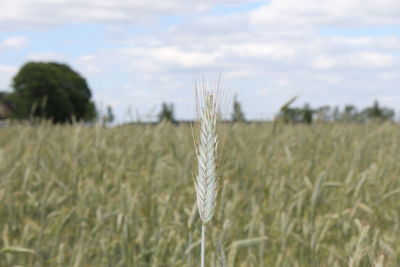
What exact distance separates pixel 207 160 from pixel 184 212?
7.77ft

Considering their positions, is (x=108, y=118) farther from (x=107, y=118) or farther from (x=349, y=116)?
(x=349, y=116)

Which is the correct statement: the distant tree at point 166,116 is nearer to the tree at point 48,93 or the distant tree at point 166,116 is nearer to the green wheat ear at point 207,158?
the green wheat ear at point 207,158

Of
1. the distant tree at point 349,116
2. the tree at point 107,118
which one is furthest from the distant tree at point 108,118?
the distant tree at point 349,116

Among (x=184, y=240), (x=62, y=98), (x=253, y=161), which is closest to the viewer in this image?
(x=184, y=240)

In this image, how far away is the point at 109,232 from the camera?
334 cm

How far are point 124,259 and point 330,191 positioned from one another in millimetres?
1824

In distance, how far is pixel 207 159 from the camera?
1249mm

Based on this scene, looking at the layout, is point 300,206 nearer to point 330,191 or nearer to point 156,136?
point 330,191

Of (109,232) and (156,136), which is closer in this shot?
(109,232)

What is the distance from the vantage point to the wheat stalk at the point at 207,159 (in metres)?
1.23

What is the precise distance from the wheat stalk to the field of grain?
358 mm

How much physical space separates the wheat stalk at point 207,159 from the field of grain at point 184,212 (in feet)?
1.17

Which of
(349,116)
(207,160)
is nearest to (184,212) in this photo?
(207,160)

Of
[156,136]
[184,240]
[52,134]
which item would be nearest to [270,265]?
[184,240]
